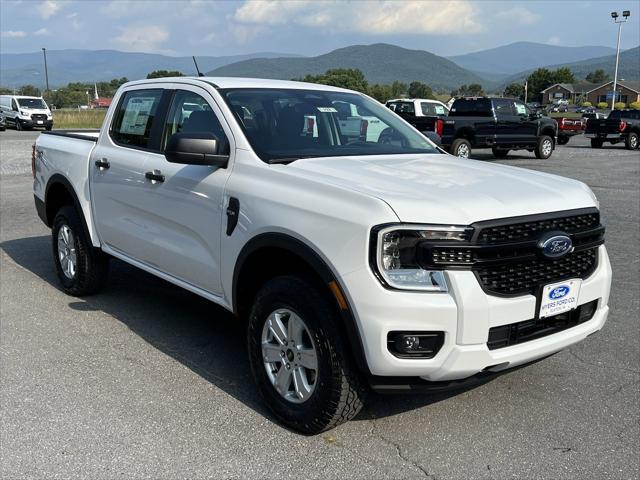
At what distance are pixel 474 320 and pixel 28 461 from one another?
2.22m

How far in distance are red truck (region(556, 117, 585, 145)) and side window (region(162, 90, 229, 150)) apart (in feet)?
97.2

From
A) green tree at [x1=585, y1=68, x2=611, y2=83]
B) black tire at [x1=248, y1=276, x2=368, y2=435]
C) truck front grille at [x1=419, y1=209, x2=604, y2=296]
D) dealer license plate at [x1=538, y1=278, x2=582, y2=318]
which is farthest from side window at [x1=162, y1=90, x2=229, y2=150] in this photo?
green tree at [x1=585, y1=68, x2=611, y2=83]

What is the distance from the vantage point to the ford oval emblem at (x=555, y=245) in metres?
3.12

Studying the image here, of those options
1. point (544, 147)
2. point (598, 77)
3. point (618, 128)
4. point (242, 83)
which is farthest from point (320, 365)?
point (598, 77)

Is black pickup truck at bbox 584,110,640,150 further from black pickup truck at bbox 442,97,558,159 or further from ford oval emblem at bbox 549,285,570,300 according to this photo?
ford oval emblem at bbox 549,285,570,300

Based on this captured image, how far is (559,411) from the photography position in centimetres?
371

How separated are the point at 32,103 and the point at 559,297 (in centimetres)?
3772

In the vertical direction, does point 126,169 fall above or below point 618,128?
above

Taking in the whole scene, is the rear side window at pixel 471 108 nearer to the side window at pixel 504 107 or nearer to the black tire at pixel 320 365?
the side window at pixel 504 107

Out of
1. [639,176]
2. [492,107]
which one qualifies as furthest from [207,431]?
[492,107]

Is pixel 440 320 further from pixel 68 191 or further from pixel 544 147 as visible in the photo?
pixel 544 147

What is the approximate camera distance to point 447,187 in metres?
3.29

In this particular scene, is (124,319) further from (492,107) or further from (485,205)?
(492,107)

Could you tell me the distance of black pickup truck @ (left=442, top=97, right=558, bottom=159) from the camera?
19.8m
